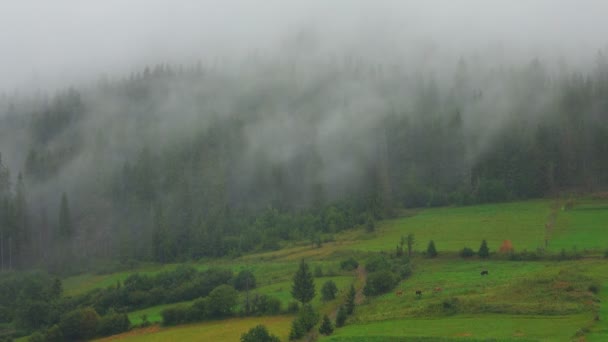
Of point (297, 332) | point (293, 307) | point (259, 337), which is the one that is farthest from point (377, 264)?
point (259, 337)

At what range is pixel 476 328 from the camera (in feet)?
213

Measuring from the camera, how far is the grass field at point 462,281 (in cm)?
6569

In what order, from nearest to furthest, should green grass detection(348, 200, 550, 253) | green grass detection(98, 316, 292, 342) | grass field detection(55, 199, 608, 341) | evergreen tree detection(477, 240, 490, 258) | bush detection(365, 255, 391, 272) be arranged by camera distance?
1. grass field detection(55, 199, 608, 341)
2. green grass detection(98, 316, 292, 342)
3. bush detection(365, 255, 391, 272)
4. evergreen tree detection(477, 240, 490, 258)
5. green grass detection(348, 200, 550, 253)

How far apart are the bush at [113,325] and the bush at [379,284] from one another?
145 feet

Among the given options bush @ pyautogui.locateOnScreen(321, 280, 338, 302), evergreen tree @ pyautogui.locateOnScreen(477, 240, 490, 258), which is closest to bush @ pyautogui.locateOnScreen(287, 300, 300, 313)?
bush @ pyautogui.locateOnScreen(321, 280, 338, 302)

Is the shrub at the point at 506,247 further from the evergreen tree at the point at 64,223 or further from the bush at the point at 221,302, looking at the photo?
the evergreen tree at the point at 64,223

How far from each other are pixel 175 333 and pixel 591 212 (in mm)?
110071

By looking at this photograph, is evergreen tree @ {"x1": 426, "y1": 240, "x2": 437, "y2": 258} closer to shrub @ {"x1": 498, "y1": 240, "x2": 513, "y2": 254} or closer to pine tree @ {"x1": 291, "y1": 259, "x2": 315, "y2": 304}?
shrub @ {"x1": 498, "y1": 240, "x2": 513, "y2": 254}

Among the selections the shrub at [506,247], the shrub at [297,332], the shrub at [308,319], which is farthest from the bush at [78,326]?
the shrub at [506,247]

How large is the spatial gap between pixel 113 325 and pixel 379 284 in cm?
4896

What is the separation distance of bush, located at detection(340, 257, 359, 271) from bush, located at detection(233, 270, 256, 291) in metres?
19.0

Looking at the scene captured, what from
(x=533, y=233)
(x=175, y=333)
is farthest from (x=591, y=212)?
(x=175, y=333)

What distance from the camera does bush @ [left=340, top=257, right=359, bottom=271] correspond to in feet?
409

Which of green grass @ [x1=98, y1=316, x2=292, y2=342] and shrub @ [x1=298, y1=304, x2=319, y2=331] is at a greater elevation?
shrub @ [x1=298, y1=304, x2=319, y2=331]
